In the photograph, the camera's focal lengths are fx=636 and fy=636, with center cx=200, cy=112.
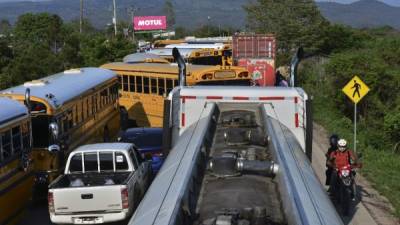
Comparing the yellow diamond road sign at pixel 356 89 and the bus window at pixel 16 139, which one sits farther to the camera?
the yellow diamond road sign at pixel 356 89

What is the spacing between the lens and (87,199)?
10.9 meters

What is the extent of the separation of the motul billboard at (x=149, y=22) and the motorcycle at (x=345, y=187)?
8461 cm

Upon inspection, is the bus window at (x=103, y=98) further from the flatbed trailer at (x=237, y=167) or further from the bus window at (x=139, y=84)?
the flatbed trailer at (x=237, y=167)

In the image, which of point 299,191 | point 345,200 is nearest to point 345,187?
point 345,200

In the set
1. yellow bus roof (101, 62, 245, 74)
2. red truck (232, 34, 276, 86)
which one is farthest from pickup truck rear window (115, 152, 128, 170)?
red truck (232, 34, 276, 86)

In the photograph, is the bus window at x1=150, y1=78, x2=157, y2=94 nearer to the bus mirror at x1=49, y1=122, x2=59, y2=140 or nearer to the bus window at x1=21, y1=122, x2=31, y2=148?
the bus mirror at x1=49, y1=122, x2=59, y2=140

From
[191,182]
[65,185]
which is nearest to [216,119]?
[65,185]

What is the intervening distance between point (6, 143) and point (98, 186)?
173cm

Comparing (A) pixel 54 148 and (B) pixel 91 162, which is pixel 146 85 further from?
(B) pixel 91 162

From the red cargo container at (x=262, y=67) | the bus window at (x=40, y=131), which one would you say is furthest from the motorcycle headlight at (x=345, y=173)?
the red cargo container at (x=262, y=67)

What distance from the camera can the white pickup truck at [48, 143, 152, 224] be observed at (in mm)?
10859

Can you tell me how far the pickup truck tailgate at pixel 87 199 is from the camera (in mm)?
10828

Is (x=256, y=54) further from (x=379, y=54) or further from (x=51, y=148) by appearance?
(x=51, y=148)

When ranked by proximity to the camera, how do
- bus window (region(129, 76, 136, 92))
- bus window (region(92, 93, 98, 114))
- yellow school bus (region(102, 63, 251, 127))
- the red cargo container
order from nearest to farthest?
bus window (region(92, 93, 98, 114)) → yellow school bus (region(102, 63, 251, 127)) → bus window (region(129, 76, 136, 92)) → the red cargo container
